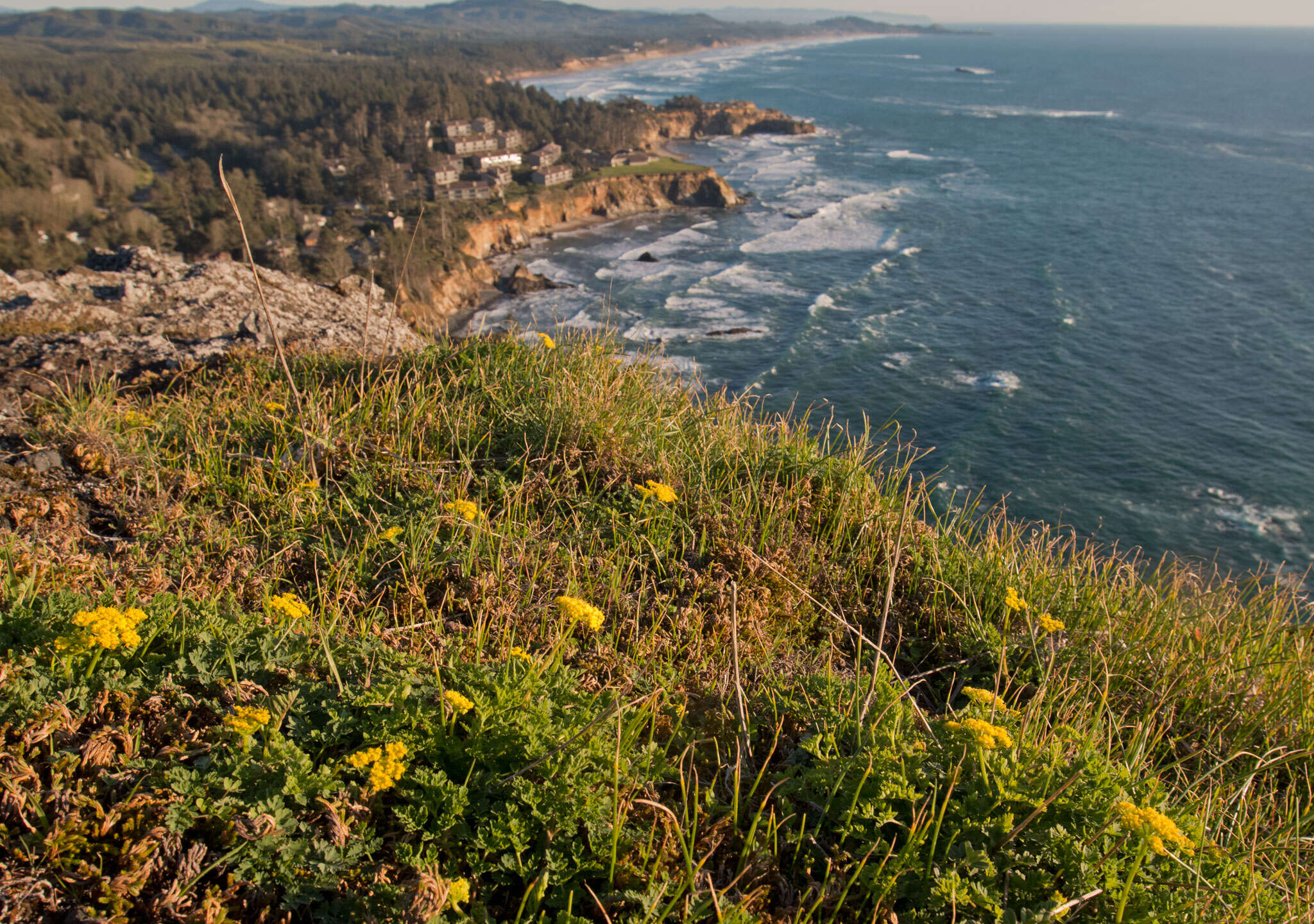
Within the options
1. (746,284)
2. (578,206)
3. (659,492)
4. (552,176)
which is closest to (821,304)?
(746,284)

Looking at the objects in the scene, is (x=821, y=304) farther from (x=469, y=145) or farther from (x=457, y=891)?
(x=469, y=145)

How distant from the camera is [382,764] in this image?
6.06 feet

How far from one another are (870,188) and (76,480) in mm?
57918

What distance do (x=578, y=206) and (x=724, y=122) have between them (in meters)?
37.6

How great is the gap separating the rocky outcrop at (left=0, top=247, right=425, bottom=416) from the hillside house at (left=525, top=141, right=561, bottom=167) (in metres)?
58.4

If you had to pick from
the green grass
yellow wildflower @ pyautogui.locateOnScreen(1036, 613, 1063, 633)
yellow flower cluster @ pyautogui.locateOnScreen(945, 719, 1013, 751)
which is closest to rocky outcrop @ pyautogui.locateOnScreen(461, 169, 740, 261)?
the green grass

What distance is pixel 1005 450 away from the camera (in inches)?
833

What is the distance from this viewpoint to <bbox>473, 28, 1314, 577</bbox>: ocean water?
2005 centimetres

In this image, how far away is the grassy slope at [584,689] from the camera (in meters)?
1.80

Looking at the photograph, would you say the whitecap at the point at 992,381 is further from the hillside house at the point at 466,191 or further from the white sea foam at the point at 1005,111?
the white sea foam at the point at 1005,111

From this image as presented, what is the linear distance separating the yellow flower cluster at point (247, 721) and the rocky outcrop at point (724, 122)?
85159 millimetres

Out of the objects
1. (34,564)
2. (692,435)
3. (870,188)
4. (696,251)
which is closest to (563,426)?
(692,435)

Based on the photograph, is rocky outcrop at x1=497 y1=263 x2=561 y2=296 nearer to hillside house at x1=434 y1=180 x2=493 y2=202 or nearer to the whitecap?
hillside house at x1=434 y1=180 x2=493 y2=202

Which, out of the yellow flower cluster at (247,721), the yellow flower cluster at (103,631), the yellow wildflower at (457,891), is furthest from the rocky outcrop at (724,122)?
the yellow wildflower at (457,891)
